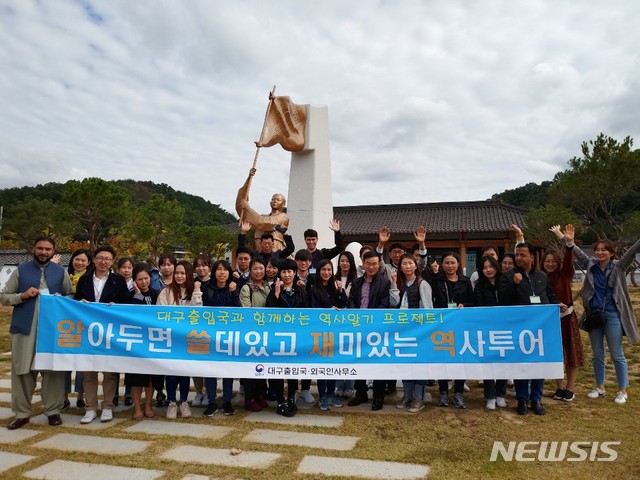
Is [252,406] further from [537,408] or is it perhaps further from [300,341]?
[537,408]

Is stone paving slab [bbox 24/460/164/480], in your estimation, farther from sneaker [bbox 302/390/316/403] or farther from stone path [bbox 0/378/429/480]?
sneaker [bbox 302/390/316/403]

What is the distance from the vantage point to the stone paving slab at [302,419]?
4.02 metres

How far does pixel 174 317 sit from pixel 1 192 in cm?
5060

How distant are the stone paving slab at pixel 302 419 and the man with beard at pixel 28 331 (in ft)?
5.74

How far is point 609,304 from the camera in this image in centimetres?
483

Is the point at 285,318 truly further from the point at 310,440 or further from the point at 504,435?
the point at 504,435

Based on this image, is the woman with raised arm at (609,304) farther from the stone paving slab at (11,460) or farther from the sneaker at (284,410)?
the stone paving slab at (11,460)

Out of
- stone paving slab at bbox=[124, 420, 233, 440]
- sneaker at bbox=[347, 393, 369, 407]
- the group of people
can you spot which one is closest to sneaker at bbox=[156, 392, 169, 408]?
the group of people

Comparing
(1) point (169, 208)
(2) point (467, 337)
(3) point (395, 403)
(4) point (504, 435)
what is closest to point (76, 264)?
(3) point (395, 403)

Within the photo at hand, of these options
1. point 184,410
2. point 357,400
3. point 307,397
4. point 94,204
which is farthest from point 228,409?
point 94,204

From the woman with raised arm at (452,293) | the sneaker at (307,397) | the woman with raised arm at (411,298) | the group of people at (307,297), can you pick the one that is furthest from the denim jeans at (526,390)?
the sneaker at (307,397)

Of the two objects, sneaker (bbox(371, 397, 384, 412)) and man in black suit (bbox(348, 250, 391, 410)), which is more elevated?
man in black suit (bbox(348, 250, 391, 410))

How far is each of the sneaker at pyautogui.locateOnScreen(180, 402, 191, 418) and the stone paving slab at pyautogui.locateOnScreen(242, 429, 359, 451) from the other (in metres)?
0.78

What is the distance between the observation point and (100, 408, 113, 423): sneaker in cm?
412
